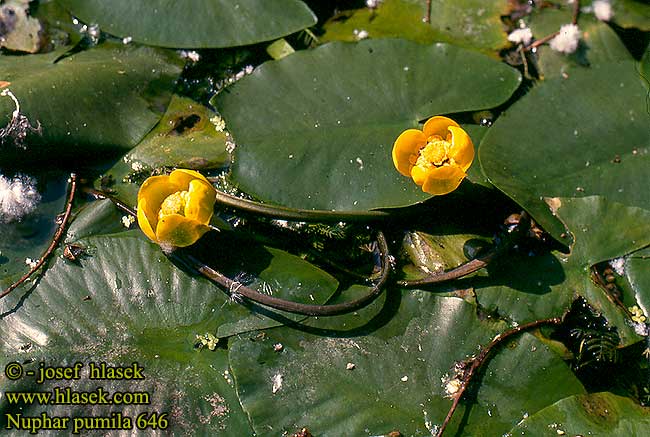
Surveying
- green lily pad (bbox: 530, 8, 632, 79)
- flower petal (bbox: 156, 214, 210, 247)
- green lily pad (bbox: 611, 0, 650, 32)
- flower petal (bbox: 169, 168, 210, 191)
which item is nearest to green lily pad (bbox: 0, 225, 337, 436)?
flower petal (bbox: 156, 214, 210, 247)

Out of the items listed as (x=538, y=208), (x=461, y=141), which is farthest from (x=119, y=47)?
(x=538, y=208)

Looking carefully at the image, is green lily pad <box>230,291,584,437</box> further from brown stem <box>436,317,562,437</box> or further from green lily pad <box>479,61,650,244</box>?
green lily pad <box>479,61,650,244</box>

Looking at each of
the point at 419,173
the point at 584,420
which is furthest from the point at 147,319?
the point at 584,420

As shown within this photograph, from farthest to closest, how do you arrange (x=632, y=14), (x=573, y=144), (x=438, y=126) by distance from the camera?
(x=632, y=14) < (x=573, y=144) < (x=438, y=126)

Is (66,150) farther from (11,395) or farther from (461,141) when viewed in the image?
(461,141)

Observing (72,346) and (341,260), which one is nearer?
(72,346)

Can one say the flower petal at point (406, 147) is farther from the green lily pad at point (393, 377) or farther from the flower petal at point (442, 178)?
the green lily pad at point (393, 377)

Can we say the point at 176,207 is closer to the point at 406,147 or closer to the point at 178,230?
the point at 178,230
